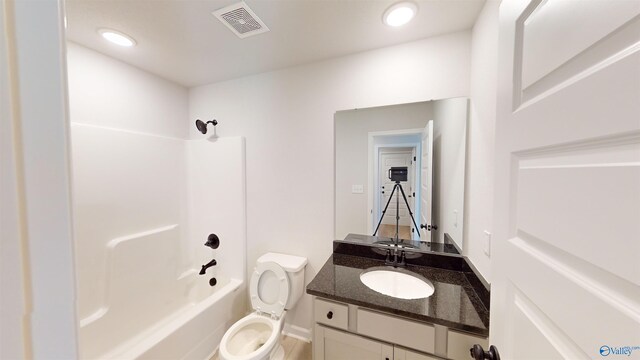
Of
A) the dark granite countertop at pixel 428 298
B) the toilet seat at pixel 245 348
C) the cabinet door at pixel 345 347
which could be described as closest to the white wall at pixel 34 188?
the dark granite countertop at pixel 428 298

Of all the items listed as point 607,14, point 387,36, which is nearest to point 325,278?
point 607,14

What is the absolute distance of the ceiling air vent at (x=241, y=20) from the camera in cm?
117

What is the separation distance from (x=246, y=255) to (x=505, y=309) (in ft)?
6.11

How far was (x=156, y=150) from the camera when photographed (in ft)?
6.12

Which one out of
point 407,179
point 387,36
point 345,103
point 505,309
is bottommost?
point 505,309

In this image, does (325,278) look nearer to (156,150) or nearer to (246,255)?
(246,255)

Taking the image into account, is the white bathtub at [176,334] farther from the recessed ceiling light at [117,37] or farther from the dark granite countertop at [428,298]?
the recessed ceiling light at [117,37]

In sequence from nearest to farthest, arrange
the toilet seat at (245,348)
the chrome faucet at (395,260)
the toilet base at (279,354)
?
the toilet seat at (245,348), the chrome faucet at (395,260), the toilet base at (279,354)

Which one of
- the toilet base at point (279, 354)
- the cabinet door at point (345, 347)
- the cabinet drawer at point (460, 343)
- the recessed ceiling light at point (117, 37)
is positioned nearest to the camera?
the cabinet drawer at point (460, 343)

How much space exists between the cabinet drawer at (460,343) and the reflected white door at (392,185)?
28.0 inches

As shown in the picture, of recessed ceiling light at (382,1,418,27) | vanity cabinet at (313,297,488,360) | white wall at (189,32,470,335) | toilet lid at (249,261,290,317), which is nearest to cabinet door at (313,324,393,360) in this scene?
vanity cabinet at (313,297,488,360)

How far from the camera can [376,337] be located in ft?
3.52
